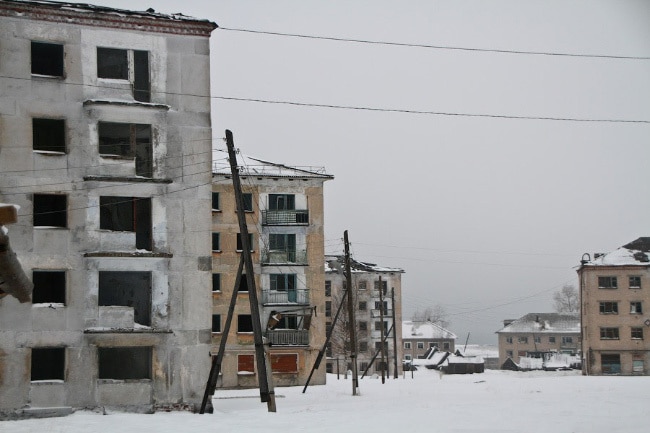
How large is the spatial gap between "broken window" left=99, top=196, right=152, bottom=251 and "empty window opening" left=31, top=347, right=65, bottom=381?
4.78 m

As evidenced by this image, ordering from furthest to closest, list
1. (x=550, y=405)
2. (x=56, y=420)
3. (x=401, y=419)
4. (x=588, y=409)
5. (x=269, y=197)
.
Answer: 1. (x=269, y=197)
2. (x=550, y=405)
3. (x=588, y=409)
4. (x=56, y=420)
5. (x=401, y=419)

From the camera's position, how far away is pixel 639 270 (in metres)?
86.0

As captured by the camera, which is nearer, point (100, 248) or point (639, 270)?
point (100, 248)

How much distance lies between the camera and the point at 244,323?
56.8 m

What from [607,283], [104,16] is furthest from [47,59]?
[607,283]

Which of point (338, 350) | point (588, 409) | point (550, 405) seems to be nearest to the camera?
point (588, 409)

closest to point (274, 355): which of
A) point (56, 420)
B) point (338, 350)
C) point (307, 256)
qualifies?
point (307, 256)

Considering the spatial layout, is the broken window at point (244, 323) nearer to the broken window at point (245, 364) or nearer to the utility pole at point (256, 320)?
the broken window at point (245, 364)

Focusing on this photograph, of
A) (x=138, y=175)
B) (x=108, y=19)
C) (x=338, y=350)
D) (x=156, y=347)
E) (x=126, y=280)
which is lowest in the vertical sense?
(x=338, y=350)

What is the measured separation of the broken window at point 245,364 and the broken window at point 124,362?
912 inches

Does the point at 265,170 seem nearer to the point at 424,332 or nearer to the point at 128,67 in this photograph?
the point at 128,67

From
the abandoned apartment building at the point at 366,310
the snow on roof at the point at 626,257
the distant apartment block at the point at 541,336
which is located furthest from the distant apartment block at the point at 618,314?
the distant apartment block at the point at 541,336

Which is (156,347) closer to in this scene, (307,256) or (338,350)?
(307,256)

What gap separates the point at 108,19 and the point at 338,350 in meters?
71.0
